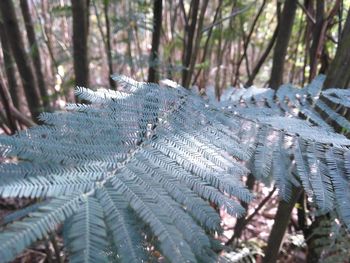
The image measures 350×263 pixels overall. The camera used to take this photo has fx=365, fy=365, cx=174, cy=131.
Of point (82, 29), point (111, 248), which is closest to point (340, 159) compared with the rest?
point (111, 248)

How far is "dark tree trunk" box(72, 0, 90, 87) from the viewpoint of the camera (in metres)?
1.62

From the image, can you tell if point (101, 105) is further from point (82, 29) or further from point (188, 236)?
point (82, 29)

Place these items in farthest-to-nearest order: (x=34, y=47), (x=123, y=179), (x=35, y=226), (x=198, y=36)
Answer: (x=34, y=47) → (x=198, y=36) → (x=123, y=179) → (x=35, y=226)

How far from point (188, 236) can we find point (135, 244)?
81 millimetres

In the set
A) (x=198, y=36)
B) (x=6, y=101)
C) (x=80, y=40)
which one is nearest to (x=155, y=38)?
(x=198, y=36)

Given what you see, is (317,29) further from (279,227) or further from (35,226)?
(35,226)

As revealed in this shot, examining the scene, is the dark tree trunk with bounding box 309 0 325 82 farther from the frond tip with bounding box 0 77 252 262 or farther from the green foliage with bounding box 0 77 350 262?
the frond tip with bounding box 0 77 252 262

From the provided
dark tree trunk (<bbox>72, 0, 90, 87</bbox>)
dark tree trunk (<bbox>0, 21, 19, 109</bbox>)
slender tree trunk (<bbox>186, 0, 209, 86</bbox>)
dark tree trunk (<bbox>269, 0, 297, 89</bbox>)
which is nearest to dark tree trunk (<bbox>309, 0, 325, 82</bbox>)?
dark tree trunk (<bbox>269, 0, 297, 89</bbox>)

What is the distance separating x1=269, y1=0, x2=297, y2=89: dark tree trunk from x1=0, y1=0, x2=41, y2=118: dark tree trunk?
4.41 ft

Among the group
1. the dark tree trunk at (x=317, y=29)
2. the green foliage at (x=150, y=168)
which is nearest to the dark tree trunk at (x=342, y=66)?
the green foliage at (x=150, y=168)

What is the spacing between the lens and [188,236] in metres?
0.56

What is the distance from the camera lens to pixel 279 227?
65.4 inches

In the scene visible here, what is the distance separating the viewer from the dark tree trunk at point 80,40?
1.62 m

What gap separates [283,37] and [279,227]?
921mm
